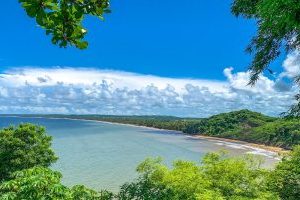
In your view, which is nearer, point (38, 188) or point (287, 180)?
point (38, 188)

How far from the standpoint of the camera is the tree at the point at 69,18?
155 inches

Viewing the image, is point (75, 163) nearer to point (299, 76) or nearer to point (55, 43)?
point (299, 76)

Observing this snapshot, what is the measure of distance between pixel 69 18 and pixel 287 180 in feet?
118

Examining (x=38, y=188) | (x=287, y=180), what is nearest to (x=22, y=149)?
(x=287, y=180)

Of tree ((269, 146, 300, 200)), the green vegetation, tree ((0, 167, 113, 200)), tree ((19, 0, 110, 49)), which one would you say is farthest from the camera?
tree ((269, 146, 300, 200))

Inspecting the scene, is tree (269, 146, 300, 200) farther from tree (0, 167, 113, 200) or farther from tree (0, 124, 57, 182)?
tree (0, 167, 113, 200)

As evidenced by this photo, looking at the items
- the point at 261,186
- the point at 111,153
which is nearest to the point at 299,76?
the point at 261,186

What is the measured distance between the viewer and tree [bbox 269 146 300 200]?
35.6m

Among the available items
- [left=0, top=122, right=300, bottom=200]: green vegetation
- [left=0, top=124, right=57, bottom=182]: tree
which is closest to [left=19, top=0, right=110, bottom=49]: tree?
[left=0, top=122, right=300, bottom=200]: green vegetation

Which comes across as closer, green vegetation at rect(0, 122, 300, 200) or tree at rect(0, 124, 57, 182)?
green vegetation at rect(0, 122, 300, 200)

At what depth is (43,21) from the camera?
381 cm

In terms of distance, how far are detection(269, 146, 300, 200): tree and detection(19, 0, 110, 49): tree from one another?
113 ft

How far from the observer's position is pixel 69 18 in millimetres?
4141

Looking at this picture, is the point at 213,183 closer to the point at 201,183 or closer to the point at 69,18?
the point at 201,183
